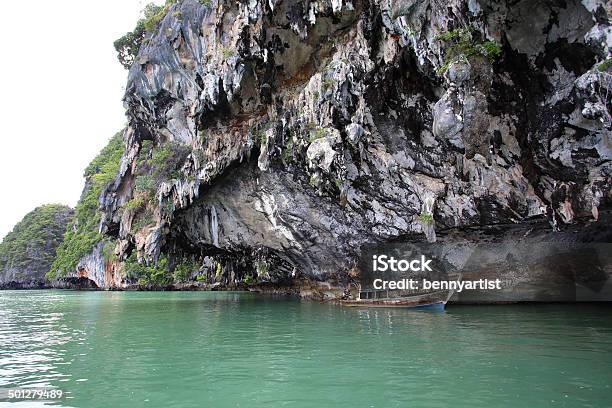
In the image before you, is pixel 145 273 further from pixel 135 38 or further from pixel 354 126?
pixel 354 126

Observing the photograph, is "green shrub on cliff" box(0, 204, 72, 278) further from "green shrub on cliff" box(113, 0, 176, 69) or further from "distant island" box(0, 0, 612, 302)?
"green shrub on cliff" box(113, 0, 176, 69)

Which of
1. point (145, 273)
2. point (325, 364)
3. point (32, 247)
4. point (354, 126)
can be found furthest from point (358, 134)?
point (32, 247)

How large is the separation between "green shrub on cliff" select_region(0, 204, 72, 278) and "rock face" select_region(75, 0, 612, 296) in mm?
54125

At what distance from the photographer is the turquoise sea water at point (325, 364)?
21.1ft

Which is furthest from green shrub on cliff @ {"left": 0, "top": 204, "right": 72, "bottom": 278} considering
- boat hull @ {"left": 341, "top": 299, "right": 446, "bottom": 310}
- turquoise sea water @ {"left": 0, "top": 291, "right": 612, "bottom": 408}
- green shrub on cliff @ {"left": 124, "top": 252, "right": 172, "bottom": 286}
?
turquoise sea water @ {"left": 0, "top": 291, "right": 612, "bottom": 408}

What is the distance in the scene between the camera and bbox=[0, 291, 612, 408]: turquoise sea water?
21.1 feet

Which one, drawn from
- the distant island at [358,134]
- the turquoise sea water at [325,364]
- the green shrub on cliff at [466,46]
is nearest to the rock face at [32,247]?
the distant island at [358,134]

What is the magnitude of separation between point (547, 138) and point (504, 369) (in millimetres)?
9559

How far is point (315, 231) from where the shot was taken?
23875mm

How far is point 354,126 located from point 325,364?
35.1 ft

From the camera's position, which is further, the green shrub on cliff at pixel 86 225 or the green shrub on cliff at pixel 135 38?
the green shrub on cliff at pixel 86 225

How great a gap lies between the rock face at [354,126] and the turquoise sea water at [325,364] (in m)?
5.42

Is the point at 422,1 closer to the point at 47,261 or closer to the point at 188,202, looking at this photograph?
the point at 188,202

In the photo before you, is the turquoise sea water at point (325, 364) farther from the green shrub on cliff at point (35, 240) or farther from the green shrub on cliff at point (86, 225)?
the green shrub on cliff at point (35, 240)
